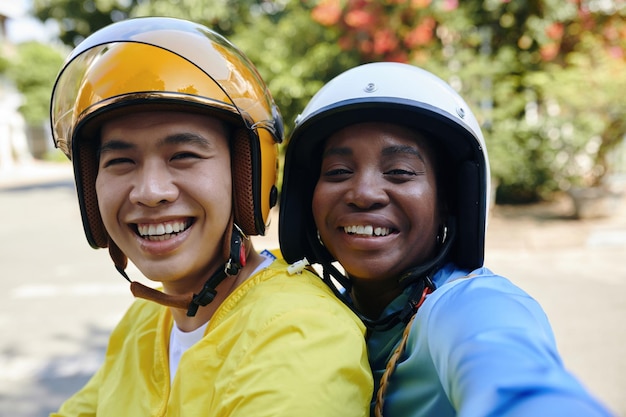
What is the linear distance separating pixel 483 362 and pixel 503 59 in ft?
32.8

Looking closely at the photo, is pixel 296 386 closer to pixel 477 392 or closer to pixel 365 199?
pixel 477 392

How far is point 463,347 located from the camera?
A: 97 centimetres

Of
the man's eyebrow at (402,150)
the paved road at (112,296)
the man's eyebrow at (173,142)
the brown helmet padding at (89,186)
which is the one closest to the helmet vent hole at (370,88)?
the man's eyebrow at (402,150)

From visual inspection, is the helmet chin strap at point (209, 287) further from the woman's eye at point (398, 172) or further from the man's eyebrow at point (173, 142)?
the woman's eye at point (398, 172)

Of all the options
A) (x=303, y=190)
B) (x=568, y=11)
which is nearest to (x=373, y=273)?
(x=303, y=190)

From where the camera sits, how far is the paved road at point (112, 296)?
4477 millimetres

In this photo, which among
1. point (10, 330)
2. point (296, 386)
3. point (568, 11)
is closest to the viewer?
point (296, 386)

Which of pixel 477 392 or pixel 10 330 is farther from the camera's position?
pixel 10 330

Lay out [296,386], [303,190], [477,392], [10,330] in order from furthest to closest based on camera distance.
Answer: [10,330], [303,190], [296,386], [477,392]

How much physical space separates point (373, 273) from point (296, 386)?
2.21 feet

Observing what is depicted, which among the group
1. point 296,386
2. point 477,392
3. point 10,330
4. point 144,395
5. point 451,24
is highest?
point 451,24

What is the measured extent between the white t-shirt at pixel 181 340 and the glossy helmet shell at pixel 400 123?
0.88ft

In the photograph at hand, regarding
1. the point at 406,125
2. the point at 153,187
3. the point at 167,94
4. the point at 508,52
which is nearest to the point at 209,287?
the point at 153,187

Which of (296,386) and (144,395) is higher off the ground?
(296,386)
